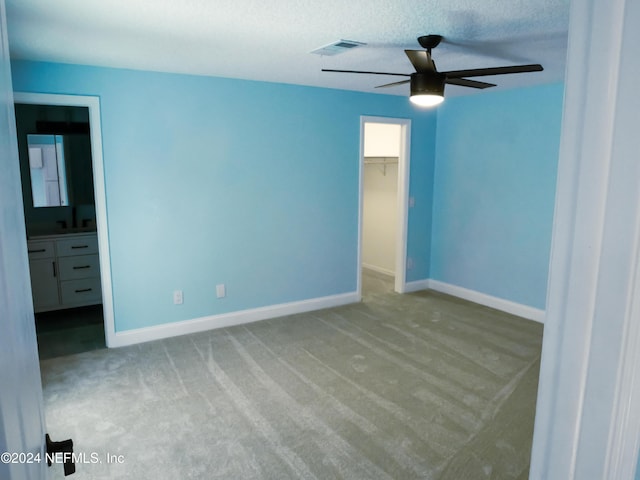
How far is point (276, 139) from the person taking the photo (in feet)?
13.8

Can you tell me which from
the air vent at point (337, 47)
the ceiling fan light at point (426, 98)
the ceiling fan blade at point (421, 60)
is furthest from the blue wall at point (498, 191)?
the air vent at point (337, 47)

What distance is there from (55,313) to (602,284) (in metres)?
5.29

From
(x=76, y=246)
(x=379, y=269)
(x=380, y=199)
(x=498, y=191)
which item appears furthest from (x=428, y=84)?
(x=379, y=269)

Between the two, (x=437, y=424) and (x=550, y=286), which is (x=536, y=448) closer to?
(x=550, y=286)

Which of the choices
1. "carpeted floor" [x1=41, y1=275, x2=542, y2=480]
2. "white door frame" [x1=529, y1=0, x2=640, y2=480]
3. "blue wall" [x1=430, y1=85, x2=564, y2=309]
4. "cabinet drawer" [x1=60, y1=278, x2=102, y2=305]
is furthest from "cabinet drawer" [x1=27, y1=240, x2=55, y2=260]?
"white door frame" [x1=529, y1=0, x2=640, y2=480]

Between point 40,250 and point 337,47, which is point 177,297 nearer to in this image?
point 40,250

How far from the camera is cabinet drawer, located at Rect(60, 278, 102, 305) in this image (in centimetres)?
446

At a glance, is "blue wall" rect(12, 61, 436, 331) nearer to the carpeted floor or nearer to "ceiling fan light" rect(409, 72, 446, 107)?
the carpeted floor

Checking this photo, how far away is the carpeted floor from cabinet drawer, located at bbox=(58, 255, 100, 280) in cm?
124

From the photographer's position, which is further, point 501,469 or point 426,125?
point 426,125

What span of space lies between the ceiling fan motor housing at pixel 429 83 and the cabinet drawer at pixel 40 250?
12.7 ft

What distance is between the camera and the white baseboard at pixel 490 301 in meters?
4.47

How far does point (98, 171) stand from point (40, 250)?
1459mm

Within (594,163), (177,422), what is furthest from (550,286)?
(177,422)
